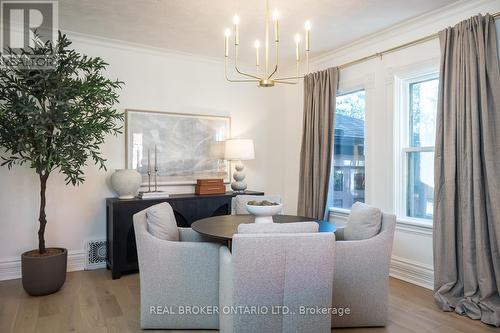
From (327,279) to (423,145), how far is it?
2209mm

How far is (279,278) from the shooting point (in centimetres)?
196

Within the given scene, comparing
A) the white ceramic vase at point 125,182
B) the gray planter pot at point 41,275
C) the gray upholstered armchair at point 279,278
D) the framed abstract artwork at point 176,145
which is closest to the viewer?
the gray upholstered armchair at point 279,278

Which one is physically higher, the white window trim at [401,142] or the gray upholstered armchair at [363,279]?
the white window trim at [401,142]

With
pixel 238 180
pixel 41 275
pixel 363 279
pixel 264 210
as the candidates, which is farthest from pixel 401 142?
pixel 41 275

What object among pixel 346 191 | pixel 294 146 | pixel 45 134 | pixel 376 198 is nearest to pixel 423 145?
pixel 376 198

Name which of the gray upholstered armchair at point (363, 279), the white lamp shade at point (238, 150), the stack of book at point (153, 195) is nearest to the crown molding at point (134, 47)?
the white lamp shade at point (238, 150)

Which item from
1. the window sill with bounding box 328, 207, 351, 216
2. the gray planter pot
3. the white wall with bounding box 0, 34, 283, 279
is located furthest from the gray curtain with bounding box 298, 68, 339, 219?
the gray planter pot

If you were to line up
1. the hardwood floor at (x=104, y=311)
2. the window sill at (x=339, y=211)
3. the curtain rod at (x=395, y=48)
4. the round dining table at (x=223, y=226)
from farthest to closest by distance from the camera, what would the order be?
the window sill at (x=339, y=211) → the curtain rod at (x=395, y=48) → the hardwood floor at (x=104, y=311) → the round dining table at (x=223, y=226)

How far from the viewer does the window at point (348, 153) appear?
4242 millimetres

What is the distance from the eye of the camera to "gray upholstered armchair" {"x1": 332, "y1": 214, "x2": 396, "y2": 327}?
2.45 metres

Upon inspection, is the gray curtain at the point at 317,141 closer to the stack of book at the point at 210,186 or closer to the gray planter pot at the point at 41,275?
the stack of book at the point at 210,186

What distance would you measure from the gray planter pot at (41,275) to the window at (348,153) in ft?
10.7

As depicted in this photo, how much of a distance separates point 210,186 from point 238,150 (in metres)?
0.59

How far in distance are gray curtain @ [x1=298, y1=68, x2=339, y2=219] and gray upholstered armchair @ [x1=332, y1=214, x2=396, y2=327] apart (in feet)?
6.08
